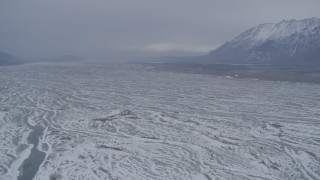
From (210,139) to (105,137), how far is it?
24.6 ft

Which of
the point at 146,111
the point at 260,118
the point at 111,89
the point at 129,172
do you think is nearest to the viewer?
the point at 129,172

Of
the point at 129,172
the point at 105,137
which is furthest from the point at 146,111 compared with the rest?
the point at 129,172

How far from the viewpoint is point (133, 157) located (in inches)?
789

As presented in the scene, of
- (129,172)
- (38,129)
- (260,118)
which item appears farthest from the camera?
(260,118)

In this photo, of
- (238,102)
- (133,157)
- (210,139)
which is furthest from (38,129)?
(238,102)

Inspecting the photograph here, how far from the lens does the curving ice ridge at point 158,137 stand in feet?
59.2

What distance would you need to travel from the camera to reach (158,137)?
2403 cm

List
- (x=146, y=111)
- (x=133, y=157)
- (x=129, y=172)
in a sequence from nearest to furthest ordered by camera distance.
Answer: (x=129, y=172) < (x=133, y=157) < (x=146, y=111)

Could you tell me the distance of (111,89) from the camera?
49.2m

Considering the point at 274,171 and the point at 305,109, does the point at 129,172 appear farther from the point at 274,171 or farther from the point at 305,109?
the point at 305,109

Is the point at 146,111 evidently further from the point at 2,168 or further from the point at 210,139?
the point at 2,168

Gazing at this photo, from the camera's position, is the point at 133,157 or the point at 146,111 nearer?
the point at 133,157

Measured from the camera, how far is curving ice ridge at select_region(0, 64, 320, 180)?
59.2ft

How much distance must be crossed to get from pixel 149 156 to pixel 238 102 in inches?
819
